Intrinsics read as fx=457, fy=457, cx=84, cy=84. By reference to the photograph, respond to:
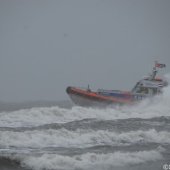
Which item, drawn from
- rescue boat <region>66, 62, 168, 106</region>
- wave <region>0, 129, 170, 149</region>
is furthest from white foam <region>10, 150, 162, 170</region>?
rescue boat <region>66, 62, 168, 106</region>

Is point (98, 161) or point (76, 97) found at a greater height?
point (76, 97)

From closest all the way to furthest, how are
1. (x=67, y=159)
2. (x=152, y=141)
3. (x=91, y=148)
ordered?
(x=67, y=159) < (x=91, y=148) < (x=152, y=141)

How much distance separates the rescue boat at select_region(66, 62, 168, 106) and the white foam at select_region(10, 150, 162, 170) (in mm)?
14630

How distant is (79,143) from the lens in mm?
13320

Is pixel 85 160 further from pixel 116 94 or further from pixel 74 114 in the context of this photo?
pixel 116 94

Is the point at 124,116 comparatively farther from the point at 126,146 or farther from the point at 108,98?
the point at 126,146

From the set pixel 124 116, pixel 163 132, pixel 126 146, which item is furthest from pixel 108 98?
pixel 126 146

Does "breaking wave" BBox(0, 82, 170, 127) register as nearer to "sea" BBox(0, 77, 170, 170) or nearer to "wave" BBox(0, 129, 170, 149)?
"sea" BBox(0, 77, 170, 170)

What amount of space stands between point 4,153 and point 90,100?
15712 mm

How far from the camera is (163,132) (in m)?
15.4

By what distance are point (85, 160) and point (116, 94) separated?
57.8 feet

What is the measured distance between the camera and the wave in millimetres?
12648

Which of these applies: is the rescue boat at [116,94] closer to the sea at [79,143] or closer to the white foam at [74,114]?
the white foam at [74,114]

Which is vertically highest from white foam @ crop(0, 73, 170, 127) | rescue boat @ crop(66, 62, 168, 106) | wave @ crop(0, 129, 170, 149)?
rescue boat @ crop(66, 62, 168, 106)
